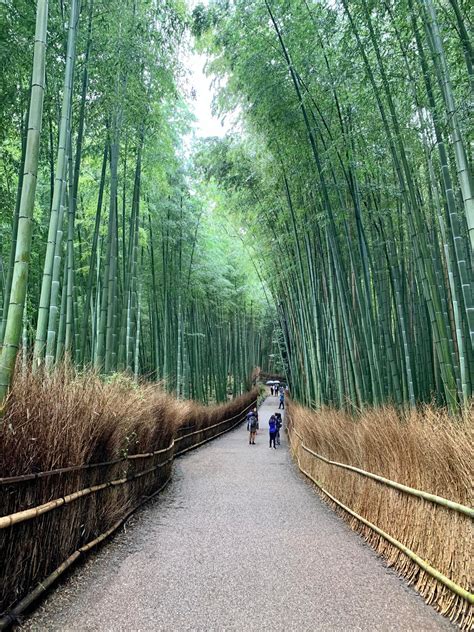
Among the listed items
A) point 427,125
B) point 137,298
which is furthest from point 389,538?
point 137,298

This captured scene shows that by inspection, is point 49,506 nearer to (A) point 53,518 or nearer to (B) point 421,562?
(A) point 53,518

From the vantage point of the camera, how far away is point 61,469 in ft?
7.52

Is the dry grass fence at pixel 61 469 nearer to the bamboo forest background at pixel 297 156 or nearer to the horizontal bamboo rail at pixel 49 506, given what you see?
the horizontal bamboo rail at pixel 49 506

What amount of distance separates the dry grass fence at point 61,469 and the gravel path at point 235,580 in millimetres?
175

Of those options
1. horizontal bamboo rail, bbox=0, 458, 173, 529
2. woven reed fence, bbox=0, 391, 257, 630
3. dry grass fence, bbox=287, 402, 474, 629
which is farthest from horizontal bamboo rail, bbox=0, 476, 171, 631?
dry grass fence, bbox=287, 402, 474, 629

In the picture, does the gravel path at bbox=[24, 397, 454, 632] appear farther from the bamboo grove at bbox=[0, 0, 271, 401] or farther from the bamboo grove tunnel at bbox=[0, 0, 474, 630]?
the bamboo grove at bbox=[0, 0, 271, 401]

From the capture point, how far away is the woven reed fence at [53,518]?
1.80 meters

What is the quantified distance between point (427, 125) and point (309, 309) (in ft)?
11.9

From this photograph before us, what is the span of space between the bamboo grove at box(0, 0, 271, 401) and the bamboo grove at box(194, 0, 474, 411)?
3.08 feet

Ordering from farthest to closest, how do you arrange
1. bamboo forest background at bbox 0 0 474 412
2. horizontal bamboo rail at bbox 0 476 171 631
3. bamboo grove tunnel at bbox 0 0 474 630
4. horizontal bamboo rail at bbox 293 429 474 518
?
bamboo forest background at bbox 0 0 474 412 → bamboo grove tunnel at bbox 0 0 474 630 → horizontal bamboo rail at bbox 293 429 474 518 → horizontal bamboo rail at bbox 0 476 171 631

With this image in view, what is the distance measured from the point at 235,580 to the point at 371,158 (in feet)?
12.0

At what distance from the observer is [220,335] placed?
14547mm

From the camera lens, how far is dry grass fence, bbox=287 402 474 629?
1.95 m

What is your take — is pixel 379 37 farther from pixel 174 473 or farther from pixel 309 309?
pixel 174 473
